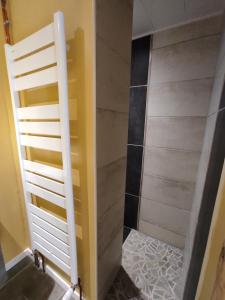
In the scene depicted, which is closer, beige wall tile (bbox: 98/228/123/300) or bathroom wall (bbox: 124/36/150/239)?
beige wall tile (bbox: 98/228/123/300)

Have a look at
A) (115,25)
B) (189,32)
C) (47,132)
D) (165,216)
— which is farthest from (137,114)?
(165,216)

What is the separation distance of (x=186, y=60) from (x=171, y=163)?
38.5 inches

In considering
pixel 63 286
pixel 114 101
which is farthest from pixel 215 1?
pixel 63 286

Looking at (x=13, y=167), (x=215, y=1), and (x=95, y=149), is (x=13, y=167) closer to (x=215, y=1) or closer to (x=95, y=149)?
(x=95, y=149)

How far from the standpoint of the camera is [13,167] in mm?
1360

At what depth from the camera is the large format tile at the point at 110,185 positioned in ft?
3.12

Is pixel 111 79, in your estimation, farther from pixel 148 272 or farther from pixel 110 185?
pixel 148 272

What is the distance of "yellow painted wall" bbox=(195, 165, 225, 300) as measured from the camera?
1.61 feet

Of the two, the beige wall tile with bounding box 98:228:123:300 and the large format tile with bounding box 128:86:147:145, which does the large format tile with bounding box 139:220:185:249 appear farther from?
the large format tile with bounding box 128:86:147:145

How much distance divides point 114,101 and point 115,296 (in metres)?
1.56

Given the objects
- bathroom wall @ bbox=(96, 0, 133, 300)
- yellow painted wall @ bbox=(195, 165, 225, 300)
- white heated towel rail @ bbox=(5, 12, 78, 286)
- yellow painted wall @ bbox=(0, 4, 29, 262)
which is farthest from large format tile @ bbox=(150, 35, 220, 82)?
yellow painted wall @ bbox=(0, 4, 29, 262)

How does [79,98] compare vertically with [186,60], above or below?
below

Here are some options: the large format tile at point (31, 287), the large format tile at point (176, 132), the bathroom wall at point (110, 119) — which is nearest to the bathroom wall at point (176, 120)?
the large format tile at point (176, 132)

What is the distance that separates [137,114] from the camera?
5.63 ft
